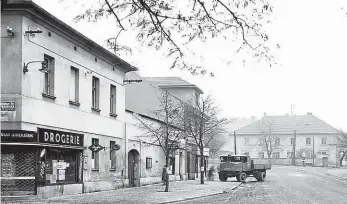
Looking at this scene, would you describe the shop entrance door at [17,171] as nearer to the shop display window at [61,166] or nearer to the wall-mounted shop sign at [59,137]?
the wall-mounted shop sign at [59,137]

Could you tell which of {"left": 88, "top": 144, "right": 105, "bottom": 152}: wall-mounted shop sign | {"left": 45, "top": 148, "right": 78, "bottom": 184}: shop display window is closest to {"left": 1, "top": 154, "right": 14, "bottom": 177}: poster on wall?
{"left": 45, "top": 148, "right": 78, "bottom": 184}: shop display window

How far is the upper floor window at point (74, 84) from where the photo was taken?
23.7 meters

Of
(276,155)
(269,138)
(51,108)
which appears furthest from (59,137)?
(276,155)

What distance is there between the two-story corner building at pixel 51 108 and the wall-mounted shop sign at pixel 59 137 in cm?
4

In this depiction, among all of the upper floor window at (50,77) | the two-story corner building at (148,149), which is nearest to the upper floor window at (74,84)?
the upper floor window at (50,77)

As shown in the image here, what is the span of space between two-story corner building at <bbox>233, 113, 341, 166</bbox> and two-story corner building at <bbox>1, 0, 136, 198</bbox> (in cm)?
7740

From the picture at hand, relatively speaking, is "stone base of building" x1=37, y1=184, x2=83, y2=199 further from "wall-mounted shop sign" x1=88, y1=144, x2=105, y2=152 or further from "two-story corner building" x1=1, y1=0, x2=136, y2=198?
"wall-mounted shop sign" x1=88, y1=144, x2=105, y2=152

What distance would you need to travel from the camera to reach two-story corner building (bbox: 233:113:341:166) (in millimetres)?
103162

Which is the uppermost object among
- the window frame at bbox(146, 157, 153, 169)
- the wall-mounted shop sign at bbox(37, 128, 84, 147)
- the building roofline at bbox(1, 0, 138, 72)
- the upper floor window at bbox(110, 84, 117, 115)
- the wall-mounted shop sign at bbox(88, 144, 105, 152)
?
the building roofline at bbox(1, 0, 138, 72)

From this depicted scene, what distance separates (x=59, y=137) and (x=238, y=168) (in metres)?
23.1

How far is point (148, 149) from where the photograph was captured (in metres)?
34.9

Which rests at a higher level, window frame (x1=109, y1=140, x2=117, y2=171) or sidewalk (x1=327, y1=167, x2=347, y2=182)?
window frame (x1=109, y1=140, x2=117, y2=171)

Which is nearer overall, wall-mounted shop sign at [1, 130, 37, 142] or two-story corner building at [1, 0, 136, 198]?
wall-mounted shop sign at [1, 130, 37, 142]

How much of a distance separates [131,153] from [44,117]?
12.0m
